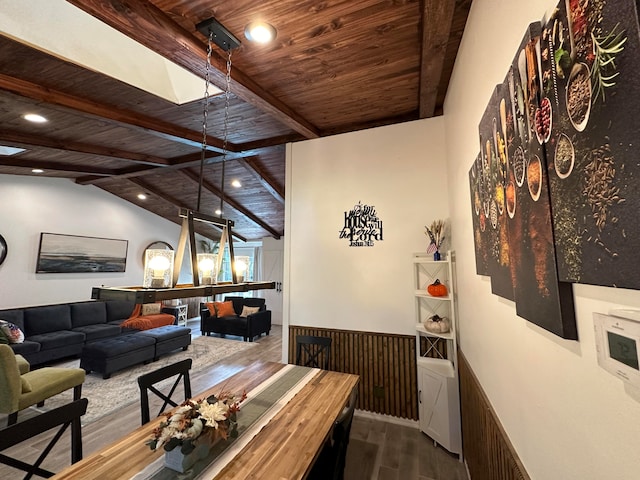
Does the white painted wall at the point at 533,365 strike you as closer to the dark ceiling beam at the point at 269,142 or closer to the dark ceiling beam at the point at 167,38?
the dark ceiling beam at the point at 167,38

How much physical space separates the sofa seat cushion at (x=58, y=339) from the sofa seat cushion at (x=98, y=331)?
0.41 feet

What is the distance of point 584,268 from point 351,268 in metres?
2.68

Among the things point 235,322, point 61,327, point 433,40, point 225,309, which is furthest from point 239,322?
point 433,40

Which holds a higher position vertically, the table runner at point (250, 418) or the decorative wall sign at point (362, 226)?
the decorative wall sign at point (362, 226)

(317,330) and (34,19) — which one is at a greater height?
(34,19)

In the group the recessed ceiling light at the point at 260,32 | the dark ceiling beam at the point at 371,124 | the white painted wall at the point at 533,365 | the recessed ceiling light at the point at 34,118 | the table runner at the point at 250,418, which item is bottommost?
the table runner at the point at 250,418

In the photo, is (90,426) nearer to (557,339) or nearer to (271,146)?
(271,146)

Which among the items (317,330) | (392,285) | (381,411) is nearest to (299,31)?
(392,285)

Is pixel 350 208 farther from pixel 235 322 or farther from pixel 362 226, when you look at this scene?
pixel 235 322

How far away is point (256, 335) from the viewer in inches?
268

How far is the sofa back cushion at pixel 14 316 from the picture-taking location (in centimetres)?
461

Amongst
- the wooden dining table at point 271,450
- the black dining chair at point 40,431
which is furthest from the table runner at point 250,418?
the black dining chair at point 40,431

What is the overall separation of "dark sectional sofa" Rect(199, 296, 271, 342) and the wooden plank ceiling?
3.76 metres

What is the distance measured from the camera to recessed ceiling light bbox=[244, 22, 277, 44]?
186 cm
